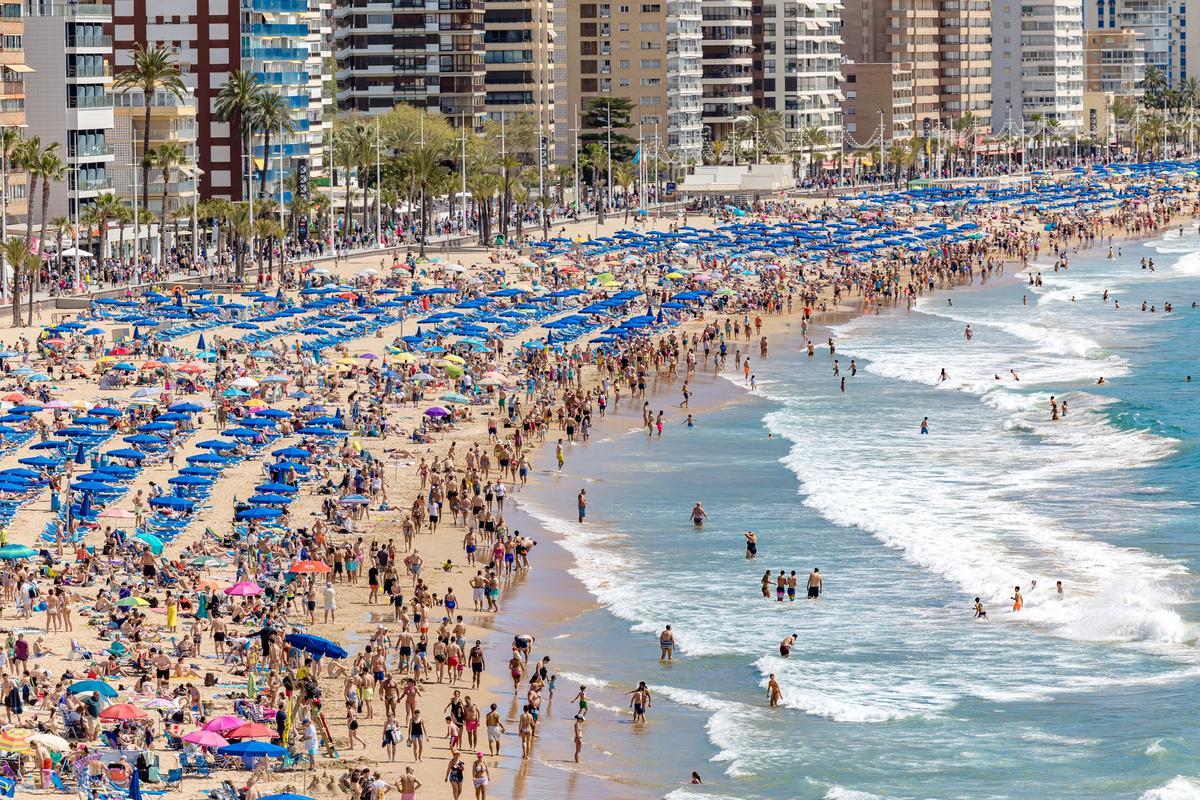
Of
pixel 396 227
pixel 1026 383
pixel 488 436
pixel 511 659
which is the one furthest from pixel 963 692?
pixel 396 227

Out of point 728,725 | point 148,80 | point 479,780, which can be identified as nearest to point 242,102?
point 148,80

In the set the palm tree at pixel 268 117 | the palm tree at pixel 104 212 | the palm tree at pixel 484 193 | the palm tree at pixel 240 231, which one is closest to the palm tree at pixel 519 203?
the palm tree at pixel 484 193

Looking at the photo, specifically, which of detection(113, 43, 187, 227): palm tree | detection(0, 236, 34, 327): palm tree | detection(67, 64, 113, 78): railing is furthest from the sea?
detection(67, 64, 113, 78): railing

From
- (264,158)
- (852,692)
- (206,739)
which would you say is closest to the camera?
(206,739)

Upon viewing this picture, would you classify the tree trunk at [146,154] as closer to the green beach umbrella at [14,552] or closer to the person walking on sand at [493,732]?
the green beach umbrella at [14,552]

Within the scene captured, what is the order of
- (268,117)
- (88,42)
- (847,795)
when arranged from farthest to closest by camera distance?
(268,117) < (88,42) < (847,795)

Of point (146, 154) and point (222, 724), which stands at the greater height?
point (146, 154)

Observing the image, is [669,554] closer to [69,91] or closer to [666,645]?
[666,645]

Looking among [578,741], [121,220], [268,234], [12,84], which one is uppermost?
[12,84]
